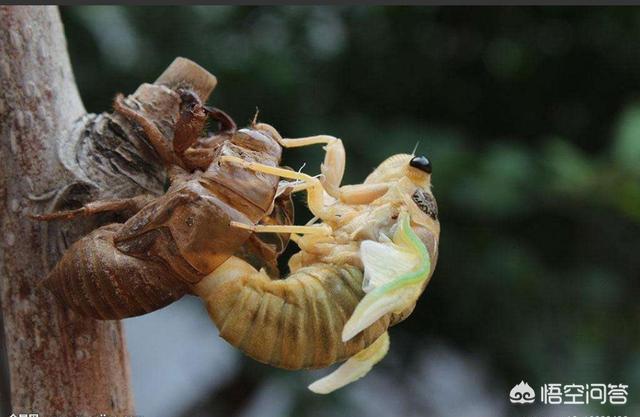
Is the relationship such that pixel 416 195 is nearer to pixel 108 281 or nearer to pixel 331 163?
pixel 331 163

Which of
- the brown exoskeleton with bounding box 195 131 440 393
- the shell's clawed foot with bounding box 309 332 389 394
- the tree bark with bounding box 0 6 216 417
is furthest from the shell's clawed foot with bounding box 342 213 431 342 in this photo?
the tree bark with bounding box 0 6 216 417

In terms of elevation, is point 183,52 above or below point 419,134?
above

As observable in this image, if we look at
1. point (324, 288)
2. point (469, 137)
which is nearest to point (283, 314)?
point (324, 288)

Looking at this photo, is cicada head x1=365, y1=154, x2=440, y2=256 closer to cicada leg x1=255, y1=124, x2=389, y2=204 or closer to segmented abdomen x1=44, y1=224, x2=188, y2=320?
cicada leg x1=255, y1=124, x2=389, y2=204

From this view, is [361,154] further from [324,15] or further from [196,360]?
[196,360]

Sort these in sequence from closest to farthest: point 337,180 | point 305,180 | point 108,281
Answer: point 108,281 → point 305,180 → point 337,180

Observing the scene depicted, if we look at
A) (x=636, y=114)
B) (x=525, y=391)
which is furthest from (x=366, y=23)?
(x=525, y=391)
